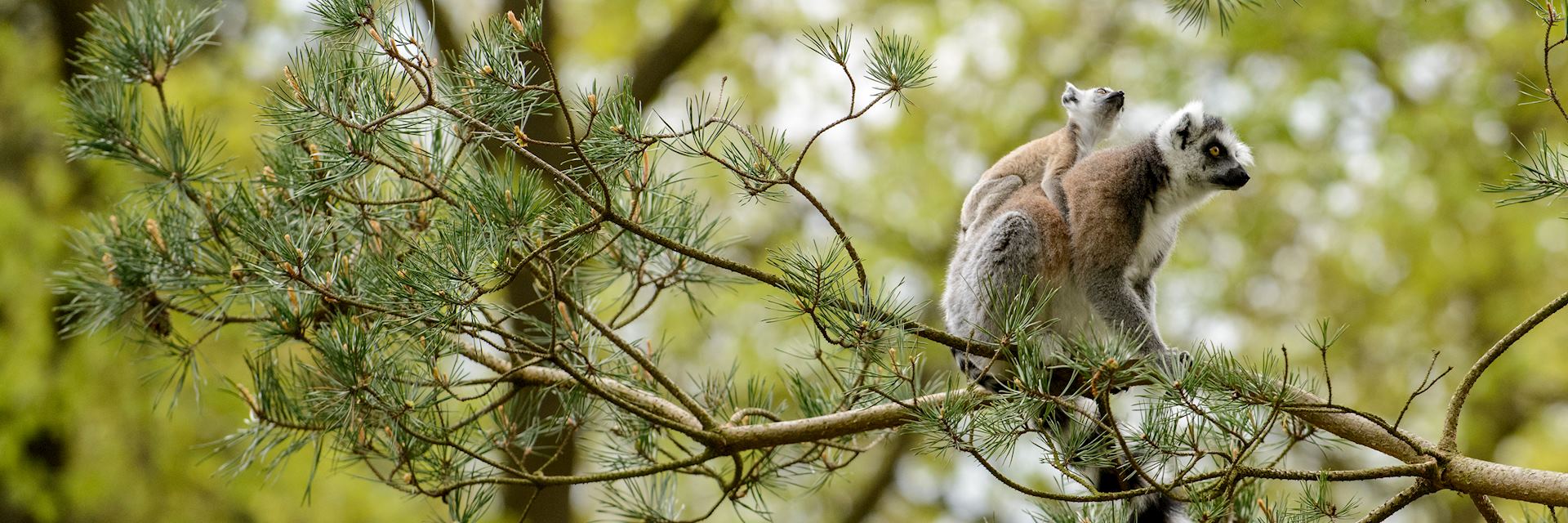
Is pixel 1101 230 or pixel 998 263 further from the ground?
pixel 1101 230

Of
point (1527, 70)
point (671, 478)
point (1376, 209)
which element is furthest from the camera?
point (1376, 209)

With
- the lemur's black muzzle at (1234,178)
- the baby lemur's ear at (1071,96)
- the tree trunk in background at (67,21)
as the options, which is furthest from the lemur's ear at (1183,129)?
the tree trunk in background at (67,21)

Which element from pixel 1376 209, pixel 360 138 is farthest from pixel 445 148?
pixel 1376 209

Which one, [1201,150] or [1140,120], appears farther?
[1140,120]

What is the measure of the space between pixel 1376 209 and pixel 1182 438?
7842 mm

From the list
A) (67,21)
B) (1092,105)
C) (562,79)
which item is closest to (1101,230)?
(1092,105)

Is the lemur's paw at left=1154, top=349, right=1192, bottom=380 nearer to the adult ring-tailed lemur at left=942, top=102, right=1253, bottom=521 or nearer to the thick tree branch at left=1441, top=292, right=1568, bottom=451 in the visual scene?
the adult ring-tailed lemur at left=942, top=102, right=1253, bottom=521

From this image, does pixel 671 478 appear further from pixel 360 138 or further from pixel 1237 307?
pixel 1237 307

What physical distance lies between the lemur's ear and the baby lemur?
25 centimetres

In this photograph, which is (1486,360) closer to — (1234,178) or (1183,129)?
(1234,178)

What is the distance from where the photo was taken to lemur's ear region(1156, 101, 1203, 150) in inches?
146

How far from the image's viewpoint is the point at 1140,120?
22.7 feet

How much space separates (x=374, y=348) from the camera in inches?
101

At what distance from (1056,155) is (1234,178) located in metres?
0.59
